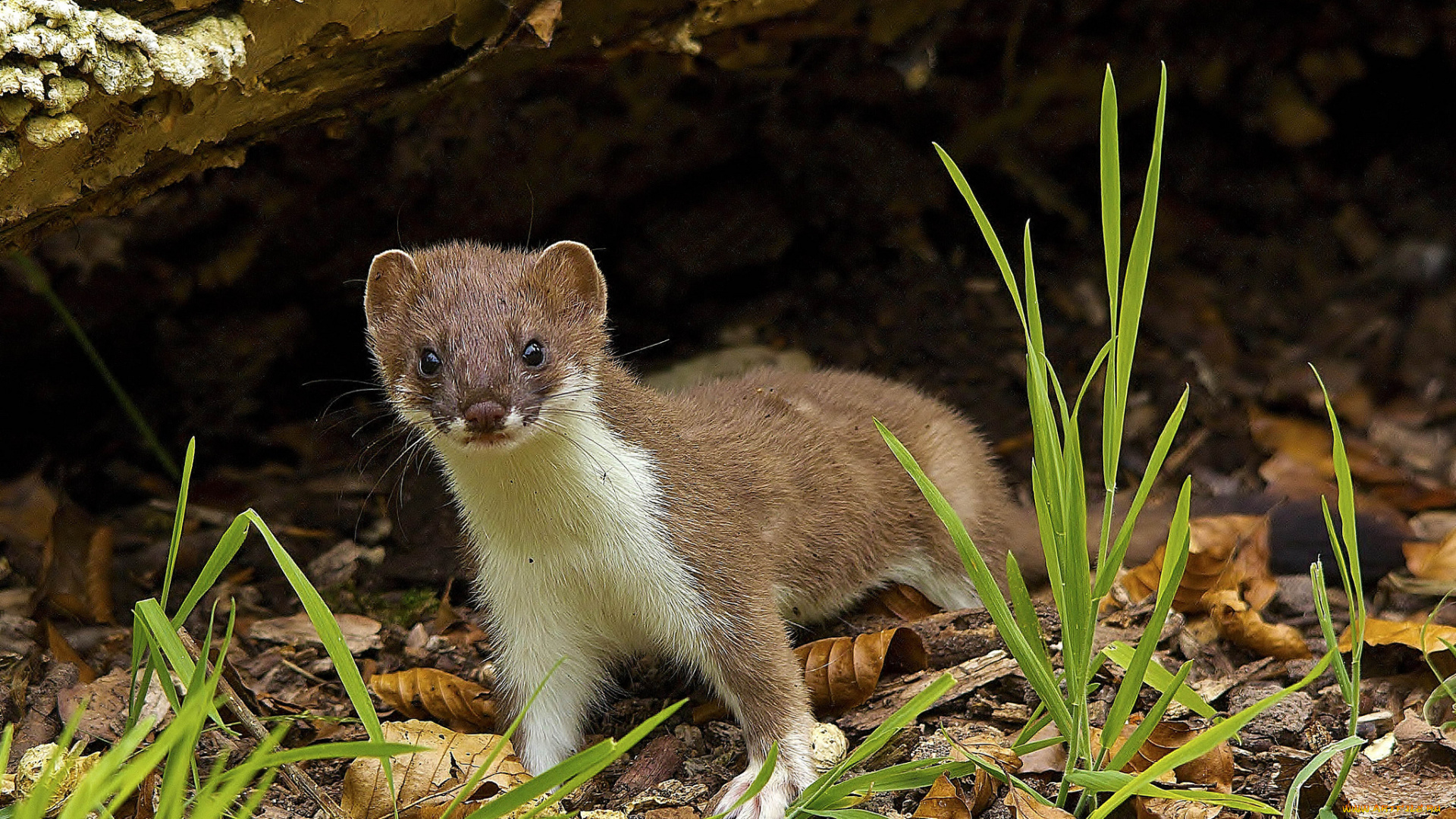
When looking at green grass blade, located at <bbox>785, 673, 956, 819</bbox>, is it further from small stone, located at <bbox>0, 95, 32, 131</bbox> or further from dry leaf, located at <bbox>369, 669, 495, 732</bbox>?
small stone, located at <bbox>0, 95, 32, 131</bbox>

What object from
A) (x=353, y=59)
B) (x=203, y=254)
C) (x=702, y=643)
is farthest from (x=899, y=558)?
(x=203, y=254)

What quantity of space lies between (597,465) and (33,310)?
2.81m

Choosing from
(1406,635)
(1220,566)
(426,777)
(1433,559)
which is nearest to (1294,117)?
(1433,559)

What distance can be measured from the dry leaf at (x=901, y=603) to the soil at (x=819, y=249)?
3.39 ft

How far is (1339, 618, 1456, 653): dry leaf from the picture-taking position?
346 cm

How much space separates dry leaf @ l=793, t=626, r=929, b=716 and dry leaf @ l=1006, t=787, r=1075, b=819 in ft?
2.42

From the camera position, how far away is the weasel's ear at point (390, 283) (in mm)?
3238

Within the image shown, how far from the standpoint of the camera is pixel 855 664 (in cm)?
354

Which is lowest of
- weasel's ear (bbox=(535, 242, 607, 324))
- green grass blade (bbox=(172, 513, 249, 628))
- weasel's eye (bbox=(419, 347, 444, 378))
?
green grass blade (bbox=(172, 513, 249, 628))

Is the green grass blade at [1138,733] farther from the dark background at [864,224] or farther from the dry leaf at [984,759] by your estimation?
the dark background at [864,224]

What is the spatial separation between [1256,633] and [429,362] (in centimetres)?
232

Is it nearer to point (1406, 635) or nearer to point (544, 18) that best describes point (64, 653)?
point (544, 18)

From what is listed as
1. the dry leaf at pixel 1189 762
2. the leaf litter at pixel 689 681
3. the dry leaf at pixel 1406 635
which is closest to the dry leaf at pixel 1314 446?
the leaf litter at pixel 689 681

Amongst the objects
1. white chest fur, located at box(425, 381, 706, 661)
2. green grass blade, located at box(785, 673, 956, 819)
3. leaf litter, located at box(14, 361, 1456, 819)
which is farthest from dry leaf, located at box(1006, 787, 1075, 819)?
white chest fur, located at box(425, 381, 706, 661)
